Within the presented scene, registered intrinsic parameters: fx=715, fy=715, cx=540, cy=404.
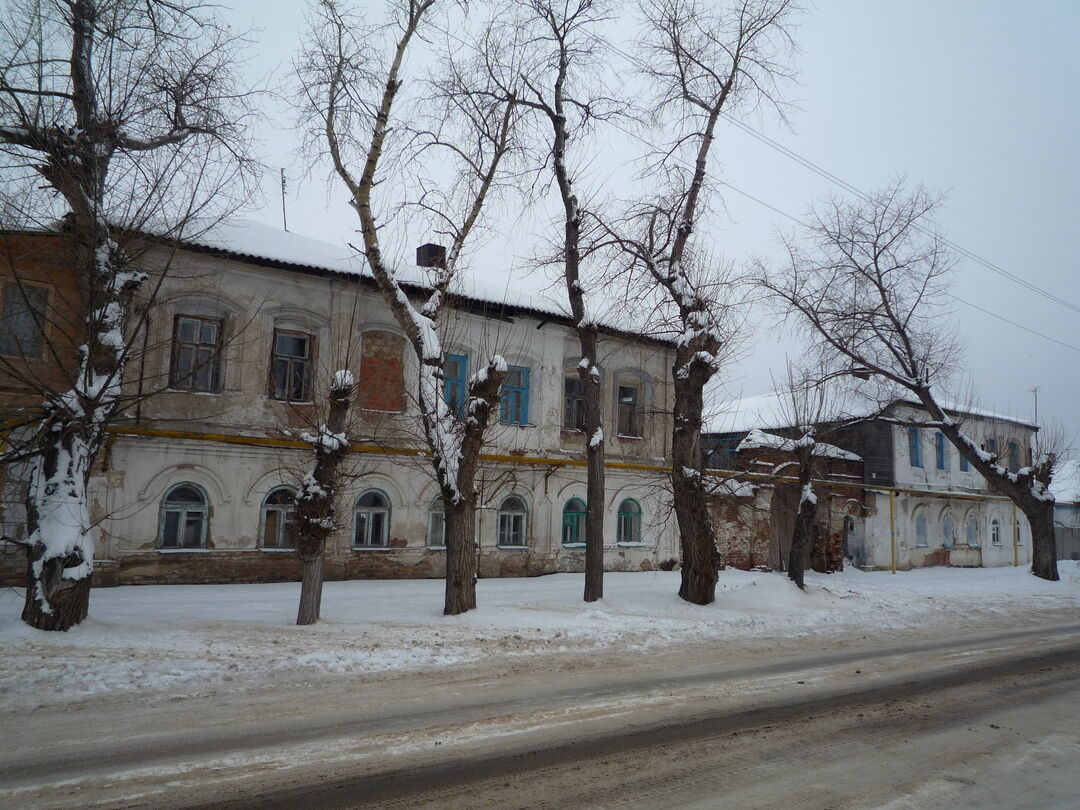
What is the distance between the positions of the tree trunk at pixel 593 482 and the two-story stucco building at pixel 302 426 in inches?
66.3

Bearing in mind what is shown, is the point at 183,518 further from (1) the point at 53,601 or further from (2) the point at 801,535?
(2) the point at 801,535

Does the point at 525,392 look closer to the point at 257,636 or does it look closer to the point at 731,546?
the point at 731,546

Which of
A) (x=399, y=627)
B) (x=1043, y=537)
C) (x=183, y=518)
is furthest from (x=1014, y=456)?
(x=183, y=518)

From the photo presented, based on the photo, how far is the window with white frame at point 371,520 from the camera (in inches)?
647

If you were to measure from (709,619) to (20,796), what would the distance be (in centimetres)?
970

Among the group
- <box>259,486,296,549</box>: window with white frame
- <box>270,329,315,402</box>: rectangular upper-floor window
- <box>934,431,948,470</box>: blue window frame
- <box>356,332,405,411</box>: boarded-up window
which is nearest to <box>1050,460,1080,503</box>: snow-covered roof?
<box>934,431,948,470</box>: blue window frame

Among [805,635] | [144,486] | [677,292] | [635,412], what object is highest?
[677,292]

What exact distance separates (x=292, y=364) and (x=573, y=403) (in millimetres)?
7756

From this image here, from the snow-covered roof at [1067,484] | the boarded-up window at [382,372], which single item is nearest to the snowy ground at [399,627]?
the boarded-up window at [382,372]

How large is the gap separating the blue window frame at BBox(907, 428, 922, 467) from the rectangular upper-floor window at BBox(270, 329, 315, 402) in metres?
23.7

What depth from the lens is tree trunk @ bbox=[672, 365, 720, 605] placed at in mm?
13172

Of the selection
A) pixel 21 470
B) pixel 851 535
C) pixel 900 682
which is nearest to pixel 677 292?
pixel 900 682

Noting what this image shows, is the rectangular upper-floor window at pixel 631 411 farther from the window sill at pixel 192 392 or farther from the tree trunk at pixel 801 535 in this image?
the window sill at pixel 192 392

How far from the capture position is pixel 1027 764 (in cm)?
534
